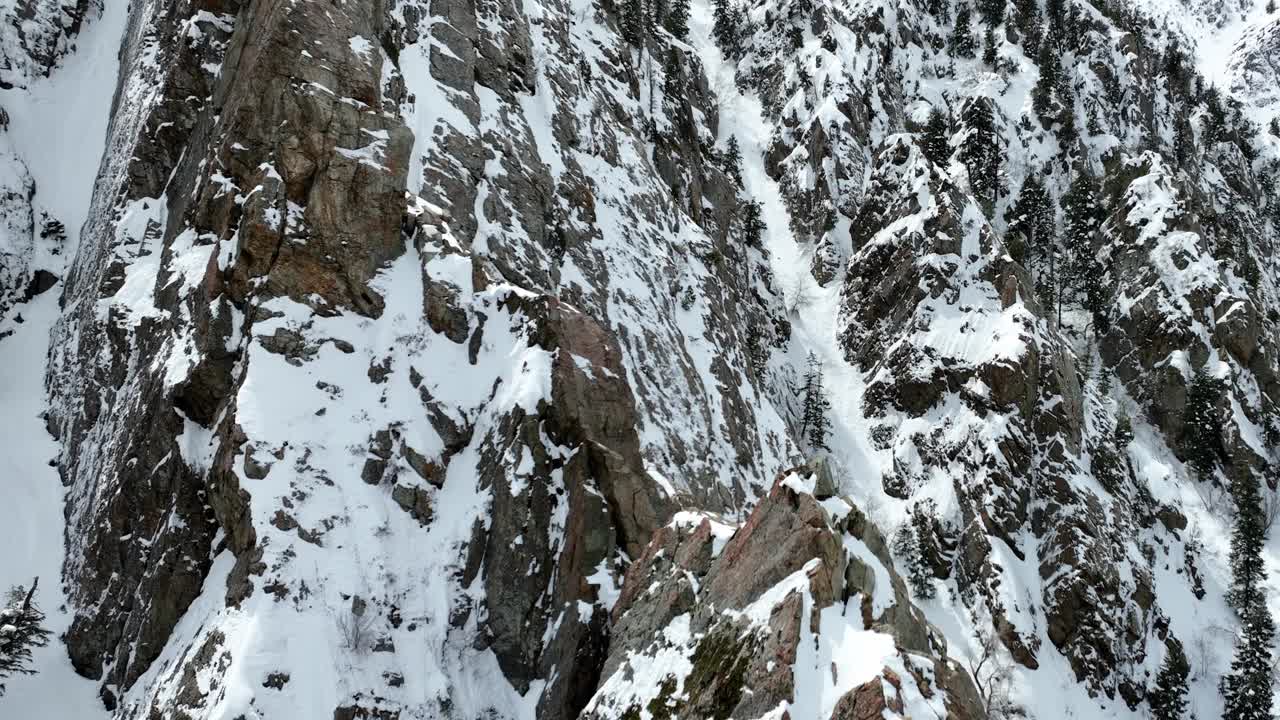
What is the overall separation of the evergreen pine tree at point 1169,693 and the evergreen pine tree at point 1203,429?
880 inches

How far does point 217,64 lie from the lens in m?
38.2

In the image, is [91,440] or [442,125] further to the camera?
[442,125]

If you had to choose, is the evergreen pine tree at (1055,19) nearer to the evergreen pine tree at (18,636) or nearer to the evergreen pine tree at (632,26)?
the evergreen pine tree at (632,26)

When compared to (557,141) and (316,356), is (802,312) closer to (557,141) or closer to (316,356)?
(557,141)

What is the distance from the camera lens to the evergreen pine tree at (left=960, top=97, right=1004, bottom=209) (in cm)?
8738

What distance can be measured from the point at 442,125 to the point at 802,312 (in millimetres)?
48779

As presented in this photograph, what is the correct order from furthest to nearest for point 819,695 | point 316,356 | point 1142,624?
point 1142,624 → point 316,356 → point 819,695

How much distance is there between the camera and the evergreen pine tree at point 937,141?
9019 centimetres

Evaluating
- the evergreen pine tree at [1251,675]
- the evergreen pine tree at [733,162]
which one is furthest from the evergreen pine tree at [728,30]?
the evergreen pine tree at [1251,675]

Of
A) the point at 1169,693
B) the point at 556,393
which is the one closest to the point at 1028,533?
→ the point at 1169,693

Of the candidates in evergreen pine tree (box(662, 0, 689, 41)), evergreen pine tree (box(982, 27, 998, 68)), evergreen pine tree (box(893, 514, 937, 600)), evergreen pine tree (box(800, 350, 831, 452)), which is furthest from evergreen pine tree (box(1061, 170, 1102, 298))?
evergreen pine tree (box(662, 0, 689, 41))

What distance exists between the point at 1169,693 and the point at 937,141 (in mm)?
64207

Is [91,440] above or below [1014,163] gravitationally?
below

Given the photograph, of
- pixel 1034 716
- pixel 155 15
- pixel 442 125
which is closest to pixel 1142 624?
pixel 1034 716
